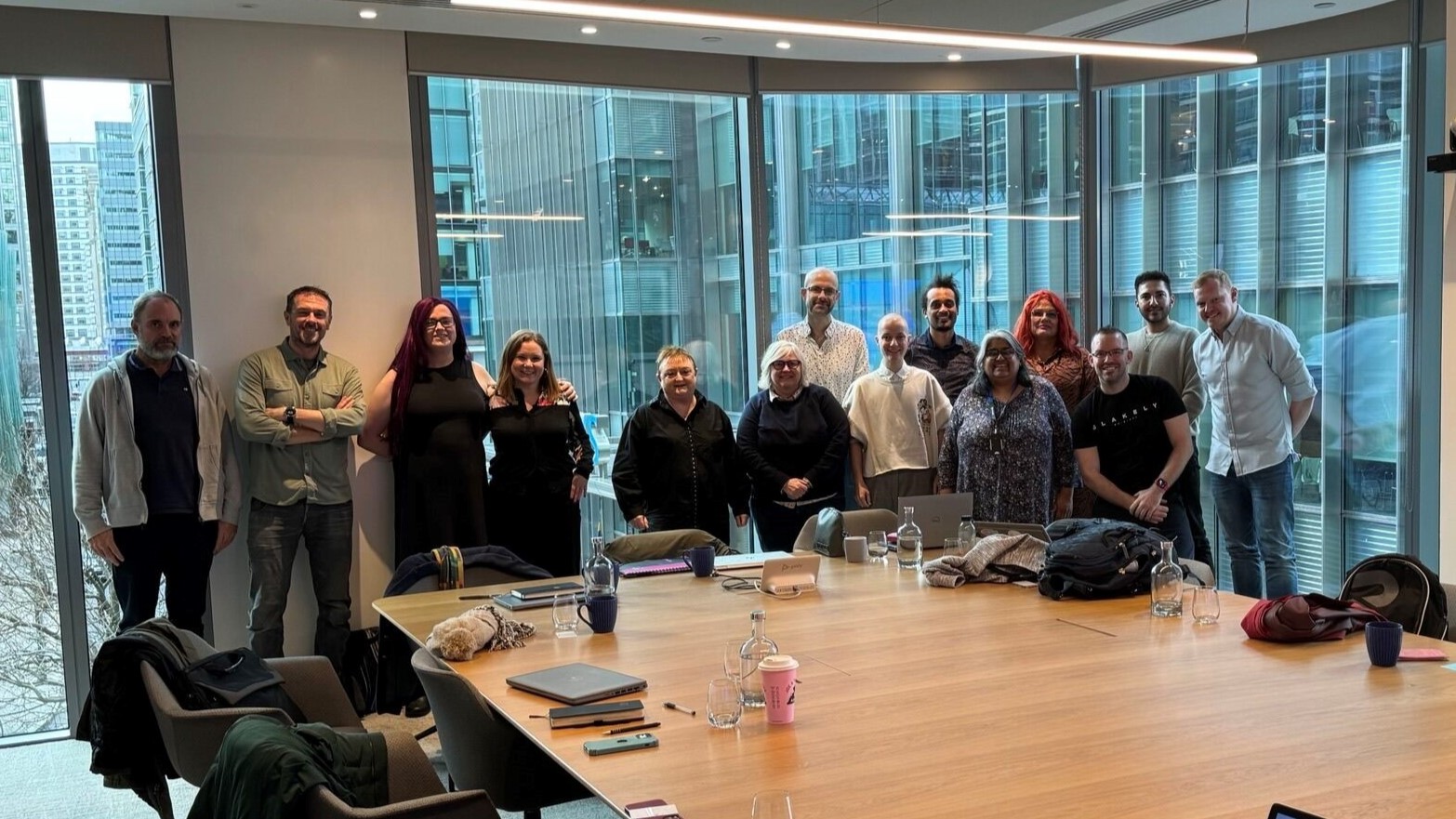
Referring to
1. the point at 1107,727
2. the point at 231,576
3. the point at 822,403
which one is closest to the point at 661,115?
the point at 822,403

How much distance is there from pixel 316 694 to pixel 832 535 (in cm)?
216

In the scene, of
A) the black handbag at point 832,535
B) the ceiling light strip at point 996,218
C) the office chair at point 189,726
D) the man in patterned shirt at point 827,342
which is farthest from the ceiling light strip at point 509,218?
the office chair at point 189,726

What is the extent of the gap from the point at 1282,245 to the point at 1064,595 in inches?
152

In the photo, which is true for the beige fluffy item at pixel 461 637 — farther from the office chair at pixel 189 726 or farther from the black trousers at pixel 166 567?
the black trousers at pixel 166 567

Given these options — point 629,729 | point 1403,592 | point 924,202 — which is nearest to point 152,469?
point 629,729

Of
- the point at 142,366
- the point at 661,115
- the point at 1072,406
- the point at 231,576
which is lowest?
the point at 231,576

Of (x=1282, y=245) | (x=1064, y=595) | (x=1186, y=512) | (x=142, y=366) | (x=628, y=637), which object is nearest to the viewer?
(x=628, y=637)

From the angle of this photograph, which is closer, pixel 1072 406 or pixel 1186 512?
pixel 1186 512

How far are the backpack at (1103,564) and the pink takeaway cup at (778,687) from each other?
5.14 feet

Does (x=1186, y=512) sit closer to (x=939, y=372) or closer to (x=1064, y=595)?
(x=939, y=372)

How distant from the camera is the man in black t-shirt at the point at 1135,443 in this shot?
5801mm

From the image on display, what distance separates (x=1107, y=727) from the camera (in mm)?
2707

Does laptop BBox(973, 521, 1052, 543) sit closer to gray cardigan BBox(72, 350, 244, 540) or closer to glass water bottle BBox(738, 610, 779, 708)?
glass water bottle BBox(738, 610, 779, 708)

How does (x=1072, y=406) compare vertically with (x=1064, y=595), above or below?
above
